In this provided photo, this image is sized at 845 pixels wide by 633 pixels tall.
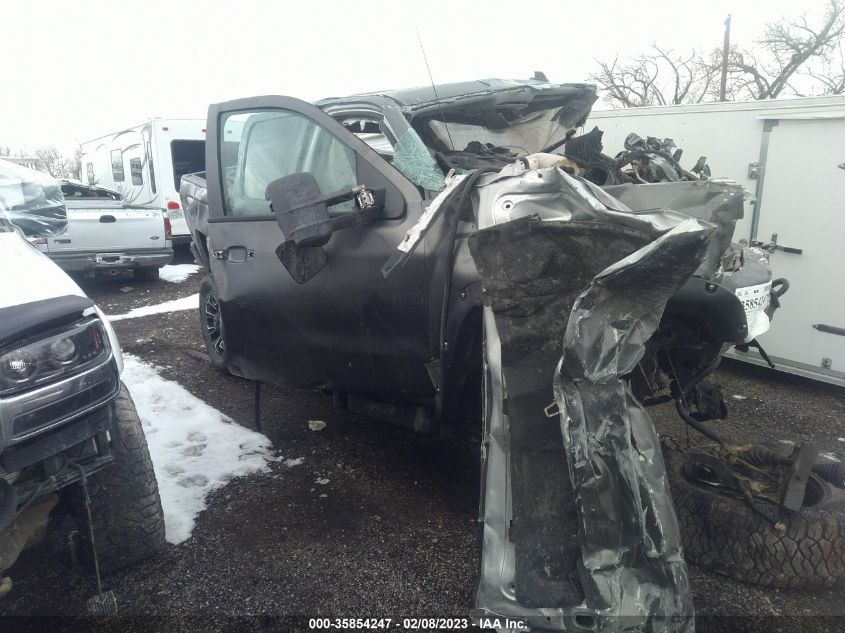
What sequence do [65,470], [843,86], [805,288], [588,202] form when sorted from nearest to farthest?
[588,202] < [65,470] < [805,288] < [843,86]

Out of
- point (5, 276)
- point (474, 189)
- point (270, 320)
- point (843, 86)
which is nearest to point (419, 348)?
point (474, 189)

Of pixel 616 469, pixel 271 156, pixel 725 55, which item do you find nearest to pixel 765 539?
pixel 616 469

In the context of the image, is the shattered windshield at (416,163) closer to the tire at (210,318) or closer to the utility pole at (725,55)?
the tire at (210,318)

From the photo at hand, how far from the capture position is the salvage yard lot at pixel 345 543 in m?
2.44

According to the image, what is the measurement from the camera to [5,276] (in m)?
2.29

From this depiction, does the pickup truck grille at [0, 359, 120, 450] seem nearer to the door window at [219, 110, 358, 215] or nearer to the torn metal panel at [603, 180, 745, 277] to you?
the door window at [219, 110, 358, 215]

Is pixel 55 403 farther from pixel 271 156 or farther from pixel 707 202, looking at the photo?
pixel 707 202

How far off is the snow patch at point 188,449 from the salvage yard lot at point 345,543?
0.08 m

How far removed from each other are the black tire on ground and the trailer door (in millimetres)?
8609

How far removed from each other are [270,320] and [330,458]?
957 mm

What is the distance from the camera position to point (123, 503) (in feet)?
8.30

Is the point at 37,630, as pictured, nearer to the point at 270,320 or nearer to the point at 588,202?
the point at 270,320

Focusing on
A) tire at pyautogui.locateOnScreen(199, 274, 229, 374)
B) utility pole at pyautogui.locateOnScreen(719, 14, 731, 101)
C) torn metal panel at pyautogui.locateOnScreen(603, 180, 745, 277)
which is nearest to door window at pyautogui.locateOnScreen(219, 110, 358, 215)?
tire at pyautogui.locateOnScreen(199, 274, 229, 374)

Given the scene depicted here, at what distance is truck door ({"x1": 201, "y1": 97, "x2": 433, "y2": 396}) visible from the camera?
9.30 feet
